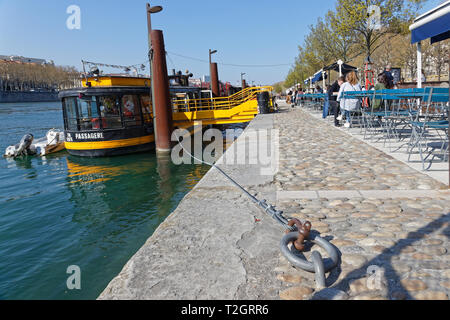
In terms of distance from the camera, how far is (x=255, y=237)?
3.27m

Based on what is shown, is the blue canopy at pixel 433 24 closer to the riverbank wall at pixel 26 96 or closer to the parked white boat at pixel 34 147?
the parked white boat at pixel 34 147

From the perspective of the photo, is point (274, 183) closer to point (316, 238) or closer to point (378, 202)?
point (378, 202)

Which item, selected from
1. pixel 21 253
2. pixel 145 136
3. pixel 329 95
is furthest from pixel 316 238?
pixel 145 136

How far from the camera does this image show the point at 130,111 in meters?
15.0

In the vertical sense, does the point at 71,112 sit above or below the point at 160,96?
below

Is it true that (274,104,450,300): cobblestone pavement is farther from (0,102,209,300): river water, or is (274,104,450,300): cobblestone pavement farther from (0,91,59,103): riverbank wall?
(0,91,59,103): riverbank wall

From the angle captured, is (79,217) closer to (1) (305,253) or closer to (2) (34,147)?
(1) (305,253)

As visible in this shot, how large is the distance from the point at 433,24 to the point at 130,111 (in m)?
11.3

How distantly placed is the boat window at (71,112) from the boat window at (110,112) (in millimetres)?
1257

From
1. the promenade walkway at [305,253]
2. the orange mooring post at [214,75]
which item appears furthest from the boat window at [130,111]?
the orange mooring post at [214,75]

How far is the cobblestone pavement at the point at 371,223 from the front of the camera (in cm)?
234

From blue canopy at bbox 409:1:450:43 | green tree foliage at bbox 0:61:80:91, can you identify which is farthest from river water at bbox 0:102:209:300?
green tree foliage at bbox 0:61:80:91

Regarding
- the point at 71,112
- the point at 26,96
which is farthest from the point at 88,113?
the point at 26,96

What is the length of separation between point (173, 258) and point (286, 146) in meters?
6.08
